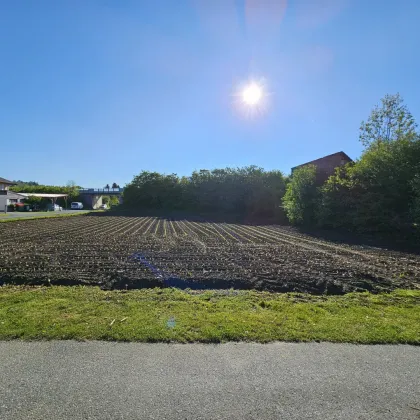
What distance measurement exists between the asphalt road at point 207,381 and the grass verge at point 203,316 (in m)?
0.20

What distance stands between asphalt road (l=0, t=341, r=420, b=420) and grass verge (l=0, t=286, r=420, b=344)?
201 mm

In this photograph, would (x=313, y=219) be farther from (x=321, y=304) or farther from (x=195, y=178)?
(x=195, y=178)

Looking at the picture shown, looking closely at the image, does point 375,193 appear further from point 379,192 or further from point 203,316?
point 203,316

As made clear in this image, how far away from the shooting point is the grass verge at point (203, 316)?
123 inches

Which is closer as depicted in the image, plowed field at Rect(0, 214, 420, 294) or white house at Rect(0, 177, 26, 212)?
plowed field at Rect(0, 214, 420, 294)

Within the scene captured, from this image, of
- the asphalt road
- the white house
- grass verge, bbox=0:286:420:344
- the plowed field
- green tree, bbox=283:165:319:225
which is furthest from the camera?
the white house

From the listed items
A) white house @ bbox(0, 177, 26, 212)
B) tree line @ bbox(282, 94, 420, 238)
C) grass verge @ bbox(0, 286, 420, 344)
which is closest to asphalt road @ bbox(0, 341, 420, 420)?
grass verge @ bbox(0, 286, 420, 344)

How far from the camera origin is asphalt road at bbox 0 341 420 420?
1.98 meters

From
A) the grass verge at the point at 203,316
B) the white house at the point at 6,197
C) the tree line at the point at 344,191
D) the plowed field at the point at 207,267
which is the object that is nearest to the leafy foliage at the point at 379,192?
the tree line at the point at 344,191

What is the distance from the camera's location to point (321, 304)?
436 cm

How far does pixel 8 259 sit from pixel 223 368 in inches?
304

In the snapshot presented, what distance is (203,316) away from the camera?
145 inches

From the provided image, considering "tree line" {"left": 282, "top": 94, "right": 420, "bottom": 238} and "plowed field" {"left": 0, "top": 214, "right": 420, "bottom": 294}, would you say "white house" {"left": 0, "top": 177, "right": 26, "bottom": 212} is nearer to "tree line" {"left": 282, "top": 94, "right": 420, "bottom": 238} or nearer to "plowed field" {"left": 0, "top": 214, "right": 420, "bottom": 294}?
"plowed field" {"left": 0, "top": 214, "right": 420, "bottom": 294}

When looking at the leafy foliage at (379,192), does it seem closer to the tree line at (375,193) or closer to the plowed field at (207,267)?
the tree line at (375,193)
